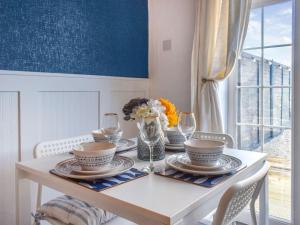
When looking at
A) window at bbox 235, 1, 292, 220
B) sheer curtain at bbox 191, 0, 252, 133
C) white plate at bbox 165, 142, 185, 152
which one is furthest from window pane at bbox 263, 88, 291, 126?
white plate at bbox 165, 142, 185, 152

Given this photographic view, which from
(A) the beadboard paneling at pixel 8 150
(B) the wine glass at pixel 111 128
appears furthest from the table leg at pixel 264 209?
(A) the beadboard paneling at pixel 8 150

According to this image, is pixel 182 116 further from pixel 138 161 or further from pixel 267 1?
pixel 267 1

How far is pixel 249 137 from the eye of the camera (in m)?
2.11

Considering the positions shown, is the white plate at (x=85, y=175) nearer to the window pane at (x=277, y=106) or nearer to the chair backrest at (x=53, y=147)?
the chair backrest at (x=53, y=147)

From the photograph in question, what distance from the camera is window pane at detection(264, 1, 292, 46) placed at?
6.18 ft

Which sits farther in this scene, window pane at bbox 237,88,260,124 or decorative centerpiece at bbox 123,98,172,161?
window pane at bbox 237,88,260,124

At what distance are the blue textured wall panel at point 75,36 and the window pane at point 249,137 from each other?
3.61 feet

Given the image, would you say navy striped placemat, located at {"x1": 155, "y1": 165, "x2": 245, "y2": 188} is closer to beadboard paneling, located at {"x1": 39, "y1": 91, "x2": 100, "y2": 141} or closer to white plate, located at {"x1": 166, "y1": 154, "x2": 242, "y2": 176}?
white plate, located at {"x1": 166, "y1": 154, "x2": 242, "y2": 176}

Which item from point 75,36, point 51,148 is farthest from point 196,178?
point 75,36

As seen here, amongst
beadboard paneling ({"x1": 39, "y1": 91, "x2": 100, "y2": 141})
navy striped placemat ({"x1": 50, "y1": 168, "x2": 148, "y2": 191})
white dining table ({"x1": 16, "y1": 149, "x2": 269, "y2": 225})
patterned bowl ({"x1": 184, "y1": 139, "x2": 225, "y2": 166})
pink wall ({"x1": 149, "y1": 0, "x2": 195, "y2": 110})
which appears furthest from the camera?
pink wall ({"x1": 149, "y1": 0, "x2": 195, "y2": 110})

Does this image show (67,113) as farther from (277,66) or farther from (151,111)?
(277,66)

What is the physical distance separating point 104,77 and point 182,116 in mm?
1112

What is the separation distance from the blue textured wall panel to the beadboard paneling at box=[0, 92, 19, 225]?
0.74 feet

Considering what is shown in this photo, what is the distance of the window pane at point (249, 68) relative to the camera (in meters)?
2.04
